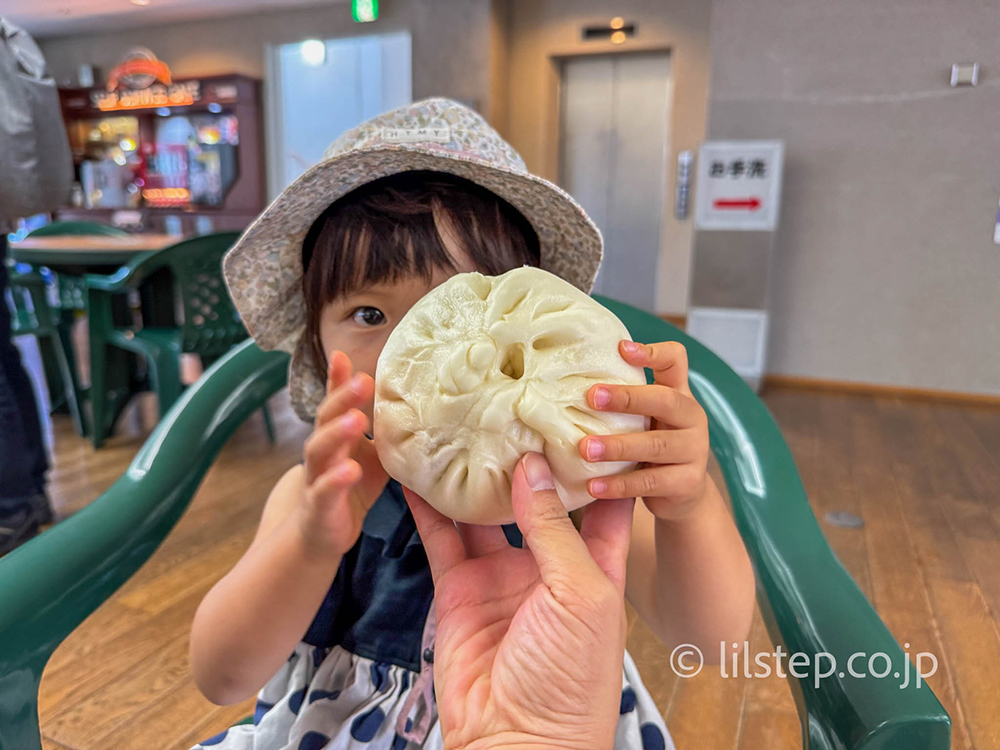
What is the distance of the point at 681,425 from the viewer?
515mm

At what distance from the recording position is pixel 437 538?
61 centimetres

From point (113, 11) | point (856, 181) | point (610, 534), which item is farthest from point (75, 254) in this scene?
point (113, 11)

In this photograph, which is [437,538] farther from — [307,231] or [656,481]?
[307,231]

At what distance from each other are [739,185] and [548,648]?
12.9 feet

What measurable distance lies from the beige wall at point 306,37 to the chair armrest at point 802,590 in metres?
5.86

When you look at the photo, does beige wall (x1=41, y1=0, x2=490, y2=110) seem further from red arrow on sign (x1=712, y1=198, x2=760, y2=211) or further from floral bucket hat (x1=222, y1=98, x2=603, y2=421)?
floral bucket hat (x1=222, y1=98, x2=603, y2=421)

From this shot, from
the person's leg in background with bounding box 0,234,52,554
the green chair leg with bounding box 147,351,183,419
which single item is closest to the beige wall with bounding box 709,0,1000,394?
the green chair leg with bounding box 147,351,183,419

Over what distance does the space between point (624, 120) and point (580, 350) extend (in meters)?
6.28

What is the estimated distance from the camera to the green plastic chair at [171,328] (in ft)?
7.97

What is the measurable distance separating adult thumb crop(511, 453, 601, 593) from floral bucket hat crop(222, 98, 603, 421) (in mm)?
352

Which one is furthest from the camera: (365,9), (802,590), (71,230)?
(365,9)

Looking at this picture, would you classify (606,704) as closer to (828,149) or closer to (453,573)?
(453,573)

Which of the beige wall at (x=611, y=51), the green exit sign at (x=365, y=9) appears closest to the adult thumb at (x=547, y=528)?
the beige wall at (x=611, y=51)

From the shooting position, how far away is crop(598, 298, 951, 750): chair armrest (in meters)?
0.43
